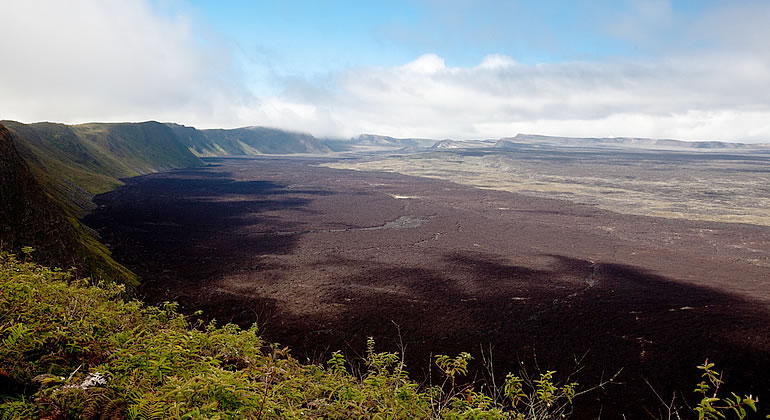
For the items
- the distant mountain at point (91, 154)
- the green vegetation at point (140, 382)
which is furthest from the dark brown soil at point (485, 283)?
the green vegetation at point (140, 382)

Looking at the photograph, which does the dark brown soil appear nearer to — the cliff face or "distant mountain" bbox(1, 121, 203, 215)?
the cliff face

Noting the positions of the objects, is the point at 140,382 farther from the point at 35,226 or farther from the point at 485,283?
the point at 485,283

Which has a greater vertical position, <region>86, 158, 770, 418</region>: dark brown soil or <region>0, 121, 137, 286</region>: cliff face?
<region>0, 121, 137, 286</region>: cliff face

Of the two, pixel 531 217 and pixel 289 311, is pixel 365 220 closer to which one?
pixel 531 217

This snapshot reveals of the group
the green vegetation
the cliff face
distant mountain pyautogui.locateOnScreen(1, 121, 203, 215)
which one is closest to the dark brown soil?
the cliff face

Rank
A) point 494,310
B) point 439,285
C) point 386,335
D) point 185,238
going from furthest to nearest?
1. point 185,238
2. point 439,285
3. point 494,310
4. point 386,335

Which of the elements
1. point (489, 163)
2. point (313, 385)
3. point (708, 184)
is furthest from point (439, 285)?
point (489, 163)

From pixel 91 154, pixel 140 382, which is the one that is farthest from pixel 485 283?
pixel 91 154
